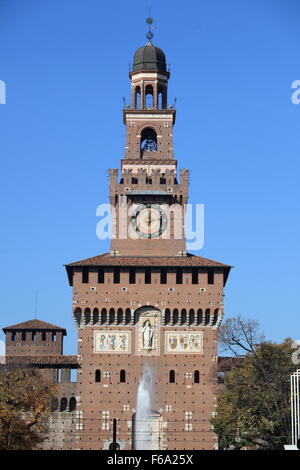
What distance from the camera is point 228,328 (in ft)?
212

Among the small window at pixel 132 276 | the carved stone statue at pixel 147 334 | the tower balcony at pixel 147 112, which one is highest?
the tower balcony at pixel 147 112

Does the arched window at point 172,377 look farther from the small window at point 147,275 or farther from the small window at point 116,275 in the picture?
the small window at point 116,275

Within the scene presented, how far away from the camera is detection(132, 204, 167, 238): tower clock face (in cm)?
7006

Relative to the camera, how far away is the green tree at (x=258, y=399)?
59.9 metres

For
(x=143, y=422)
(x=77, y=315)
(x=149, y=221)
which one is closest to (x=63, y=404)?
A: (x=143, y=422)

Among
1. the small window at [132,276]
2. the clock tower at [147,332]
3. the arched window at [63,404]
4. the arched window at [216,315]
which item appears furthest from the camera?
the arched window at [63,404]

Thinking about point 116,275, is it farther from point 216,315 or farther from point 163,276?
point 216,315

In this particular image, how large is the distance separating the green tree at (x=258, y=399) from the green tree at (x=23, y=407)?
10.2 metres

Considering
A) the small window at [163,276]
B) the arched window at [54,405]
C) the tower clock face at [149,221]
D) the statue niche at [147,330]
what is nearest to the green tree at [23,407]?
the arched window at [54,405]

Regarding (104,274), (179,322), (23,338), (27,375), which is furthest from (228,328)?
(23,338)

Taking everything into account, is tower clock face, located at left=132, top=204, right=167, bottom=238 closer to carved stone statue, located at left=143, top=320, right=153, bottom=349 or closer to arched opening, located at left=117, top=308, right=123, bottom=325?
arched opening, located at left=117, top=308, right=123, bottom=325

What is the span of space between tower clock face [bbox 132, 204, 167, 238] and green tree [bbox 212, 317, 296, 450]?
9776 mm

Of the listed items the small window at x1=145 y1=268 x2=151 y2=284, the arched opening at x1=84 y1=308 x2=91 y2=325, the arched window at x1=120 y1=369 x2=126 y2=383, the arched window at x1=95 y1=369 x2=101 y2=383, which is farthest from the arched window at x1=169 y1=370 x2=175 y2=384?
the arched opening at x1=84 y1=308 x2=91 y2=325
